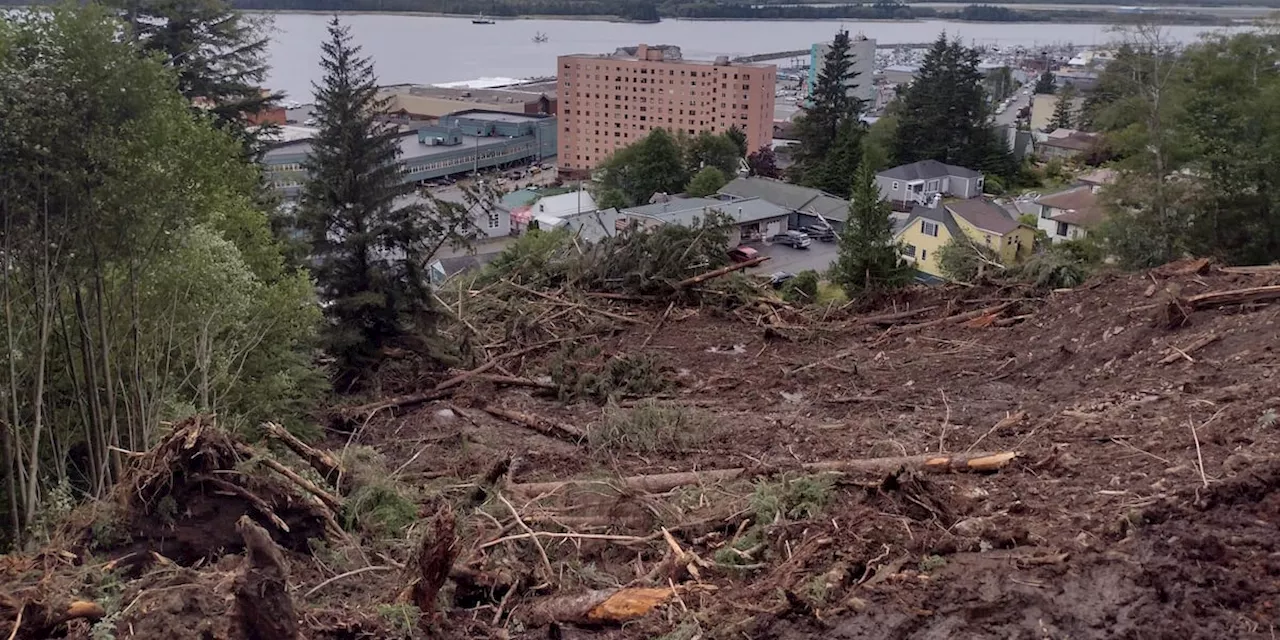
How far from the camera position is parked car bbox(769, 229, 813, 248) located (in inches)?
1071

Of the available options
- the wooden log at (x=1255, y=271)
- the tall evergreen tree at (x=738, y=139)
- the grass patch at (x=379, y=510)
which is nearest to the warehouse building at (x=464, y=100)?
the tall evergreen tree at (x=738, y=139)

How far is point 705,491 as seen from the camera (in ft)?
17.1

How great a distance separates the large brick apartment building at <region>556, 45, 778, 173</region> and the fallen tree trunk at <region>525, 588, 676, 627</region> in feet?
154

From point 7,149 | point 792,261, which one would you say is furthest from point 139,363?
point 792,261

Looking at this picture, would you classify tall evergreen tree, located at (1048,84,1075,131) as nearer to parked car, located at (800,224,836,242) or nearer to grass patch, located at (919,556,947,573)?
parked car, located at (800,224,836,242)

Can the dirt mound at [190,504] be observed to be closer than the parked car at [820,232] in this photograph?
Yes

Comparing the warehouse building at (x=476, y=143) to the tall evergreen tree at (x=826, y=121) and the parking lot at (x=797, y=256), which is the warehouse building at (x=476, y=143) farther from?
the parking lot at (x=797, y=256)

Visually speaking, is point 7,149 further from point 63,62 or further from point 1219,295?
point 1219,295

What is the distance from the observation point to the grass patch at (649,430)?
6.79m

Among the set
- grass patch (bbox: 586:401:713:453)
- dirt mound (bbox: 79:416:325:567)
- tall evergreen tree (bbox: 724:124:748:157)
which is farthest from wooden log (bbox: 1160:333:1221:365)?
tall evergreen tree (bbox: 724:124:748:157)

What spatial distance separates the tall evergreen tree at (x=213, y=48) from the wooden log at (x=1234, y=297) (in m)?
11.9

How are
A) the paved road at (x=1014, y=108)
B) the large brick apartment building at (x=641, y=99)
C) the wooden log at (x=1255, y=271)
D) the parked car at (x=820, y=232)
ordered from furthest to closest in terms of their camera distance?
the paved road at (x=1014, y=108), the large brick apartment building at (x=641, y=99), the parked car at (x=820, y=232), the wooden log at (x=1255, y=271)

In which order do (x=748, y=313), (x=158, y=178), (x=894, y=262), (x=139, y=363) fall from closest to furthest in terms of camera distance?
(x=158, y=178) → (x=139, y=363) → (x=748, y=313) → (x=894, y=262)

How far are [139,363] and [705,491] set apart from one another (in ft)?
15.4
